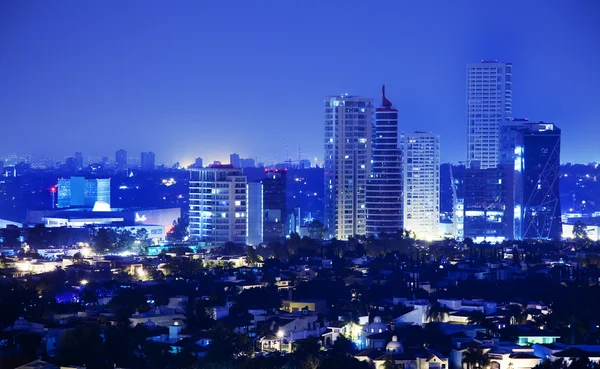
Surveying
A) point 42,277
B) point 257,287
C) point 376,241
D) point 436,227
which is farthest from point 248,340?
point 436,227

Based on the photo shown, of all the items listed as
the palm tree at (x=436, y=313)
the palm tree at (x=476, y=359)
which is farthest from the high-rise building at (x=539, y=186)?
the palm tree at (x=476, y=359)

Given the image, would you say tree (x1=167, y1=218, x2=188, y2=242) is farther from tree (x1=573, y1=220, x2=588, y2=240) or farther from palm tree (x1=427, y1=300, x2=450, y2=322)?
palm tree (x1=427, y1=300, x2=450, y2=322)

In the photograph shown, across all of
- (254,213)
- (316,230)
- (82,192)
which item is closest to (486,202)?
(316,230)

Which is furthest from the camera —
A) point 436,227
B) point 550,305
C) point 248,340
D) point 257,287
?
point 436,227

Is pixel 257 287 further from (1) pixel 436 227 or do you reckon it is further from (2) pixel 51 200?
(2) pixel 51 200

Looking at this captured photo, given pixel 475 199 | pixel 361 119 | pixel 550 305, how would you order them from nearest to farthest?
pixel 550 305, pixel 361 119, pixel 475 199

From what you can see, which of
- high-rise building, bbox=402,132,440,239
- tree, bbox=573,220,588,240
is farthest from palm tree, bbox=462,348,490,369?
tree, bbox=573,220,588,240

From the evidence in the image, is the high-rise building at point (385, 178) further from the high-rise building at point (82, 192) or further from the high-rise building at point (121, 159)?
the high-rise building at point (121, 159)
